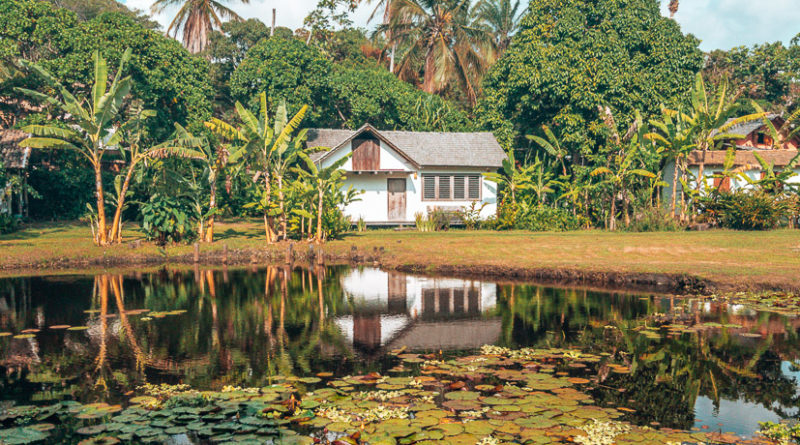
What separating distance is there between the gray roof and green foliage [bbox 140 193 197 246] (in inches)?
331

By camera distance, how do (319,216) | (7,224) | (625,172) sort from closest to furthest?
(319,216), (7,224), (625,172)

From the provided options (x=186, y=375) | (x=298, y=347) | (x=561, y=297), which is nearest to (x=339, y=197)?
(x=561, y=297)

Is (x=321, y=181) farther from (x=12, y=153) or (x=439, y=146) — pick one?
(x=12, y=153)

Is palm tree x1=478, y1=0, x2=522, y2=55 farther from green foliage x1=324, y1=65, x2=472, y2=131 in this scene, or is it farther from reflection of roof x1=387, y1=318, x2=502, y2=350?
reflection of roof x1=387, y1=318, x2=502, y2=350

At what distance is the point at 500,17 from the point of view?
5200cm

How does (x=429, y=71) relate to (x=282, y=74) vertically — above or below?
above

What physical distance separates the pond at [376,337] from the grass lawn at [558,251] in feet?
5.54

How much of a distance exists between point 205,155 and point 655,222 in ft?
56.3

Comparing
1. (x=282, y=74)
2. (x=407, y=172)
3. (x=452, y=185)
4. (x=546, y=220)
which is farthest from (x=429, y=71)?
(x=546, y=220)

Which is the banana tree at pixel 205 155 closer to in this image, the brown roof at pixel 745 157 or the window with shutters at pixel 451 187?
the window with shutters at pixel 451 187

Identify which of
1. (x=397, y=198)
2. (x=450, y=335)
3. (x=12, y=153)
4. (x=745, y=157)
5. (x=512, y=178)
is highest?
(x=12, y=153)

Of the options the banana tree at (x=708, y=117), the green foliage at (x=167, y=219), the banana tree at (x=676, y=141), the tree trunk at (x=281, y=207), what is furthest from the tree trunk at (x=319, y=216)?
the banana tree at (x=708, y=117)

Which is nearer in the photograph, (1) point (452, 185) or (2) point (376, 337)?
(2) point (376, 337)

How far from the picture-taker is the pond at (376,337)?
900cm
